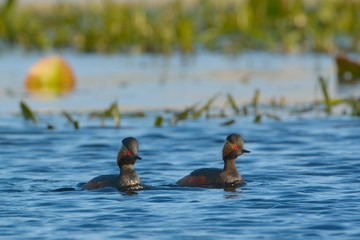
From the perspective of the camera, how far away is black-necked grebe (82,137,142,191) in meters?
10.6

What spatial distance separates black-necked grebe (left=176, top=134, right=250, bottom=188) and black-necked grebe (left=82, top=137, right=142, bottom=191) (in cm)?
47

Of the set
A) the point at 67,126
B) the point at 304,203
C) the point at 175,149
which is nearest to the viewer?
the point at 304,203

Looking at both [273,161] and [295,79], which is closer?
[273,161]

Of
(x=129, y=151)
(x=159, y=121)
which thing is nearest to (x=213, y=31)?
(x=159, y=121)

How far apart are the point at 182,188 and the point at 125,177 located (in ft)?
1.79

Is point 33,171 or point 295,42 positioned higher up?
point 295,42

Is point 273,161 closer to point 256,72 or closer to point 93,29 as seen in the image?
point 256,72

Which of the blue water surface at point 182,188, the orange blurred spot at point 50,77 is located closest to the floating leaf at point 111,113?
the blue water surface at point 182,188

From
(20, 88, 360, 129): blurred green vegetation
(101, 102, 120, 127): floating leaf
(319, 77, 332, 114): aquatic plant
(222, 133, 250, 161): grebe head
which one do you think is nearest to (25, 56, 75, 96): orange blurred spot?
(20, 88, 360, 129): blurred green vegetation

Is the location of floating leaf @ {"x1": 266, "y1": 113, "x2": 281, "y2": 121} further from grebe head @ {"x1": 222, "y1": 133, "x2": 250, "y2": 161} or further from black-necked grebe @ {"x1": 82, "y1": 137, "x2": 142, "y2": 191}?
black-necked grebe @ {"x1": 82, "y1": 137, "x2": 142, "y2": 191}

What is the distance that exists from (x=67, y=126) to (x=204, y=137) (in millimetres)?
2085

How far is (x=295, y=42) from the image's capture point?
85.0 feet

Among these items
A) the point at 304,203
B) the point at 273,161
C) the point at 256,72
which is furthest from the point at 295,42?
the point at 304,203

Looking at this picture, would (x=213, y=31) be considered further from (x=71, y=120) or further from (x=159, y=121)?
(x=71, y=120)
